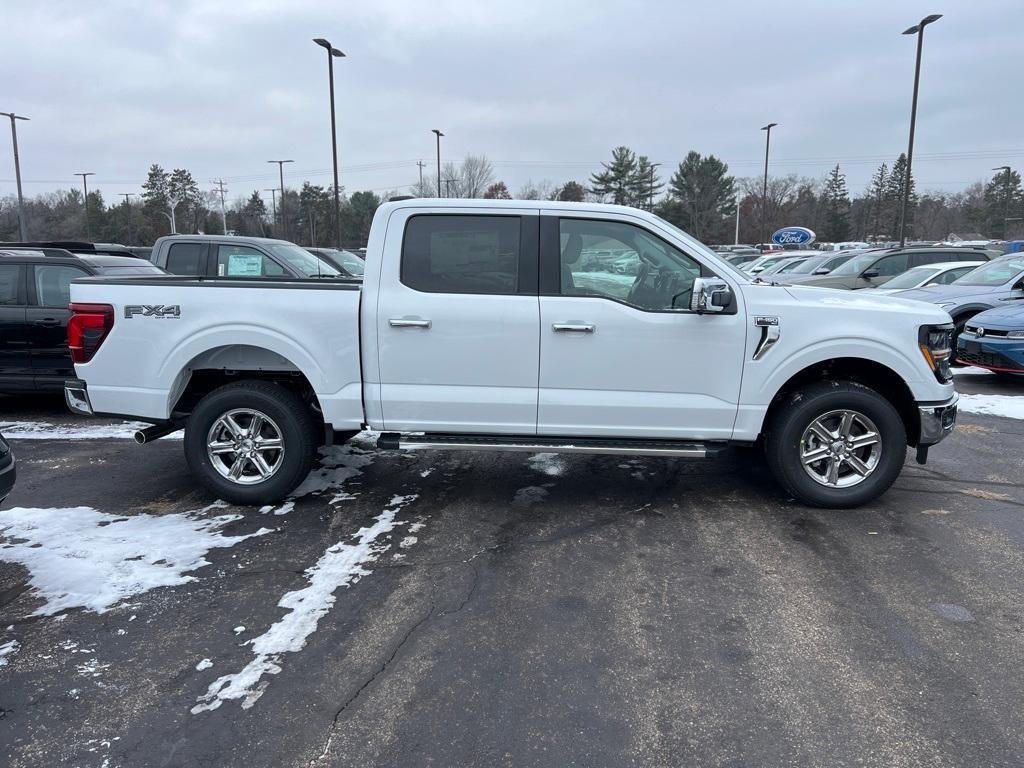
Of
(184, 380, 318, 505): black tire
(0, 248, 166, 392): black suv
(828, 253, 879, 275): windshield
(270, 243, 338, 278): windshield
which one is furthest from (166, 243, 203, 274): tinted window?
(828, 253, 879, 275): windshield

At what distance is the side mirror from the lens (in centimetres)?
456

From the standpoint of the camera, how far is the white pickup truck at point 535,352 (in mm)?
4758

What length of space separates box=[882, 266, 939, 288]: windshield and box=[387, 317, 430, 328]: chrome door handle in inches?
466

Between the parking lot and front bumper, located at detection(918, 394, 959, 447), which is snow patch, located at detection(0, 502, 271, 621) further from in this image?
front bumper, located at detection(918, 394, 959, 447)

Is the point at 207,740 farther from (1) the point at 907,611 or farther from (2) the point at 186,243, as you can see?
(2) the point at 186,243

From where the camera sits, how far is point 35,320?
7.59 metres

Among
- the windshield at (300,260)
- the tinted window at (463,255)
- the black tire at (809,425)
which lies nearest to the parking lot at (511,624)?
the black tire at (809,425)

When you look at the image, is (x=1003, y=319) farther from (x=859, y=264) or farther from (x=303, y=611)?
(x=303, y=611)

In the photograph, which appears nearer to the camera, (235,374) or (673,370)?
(673,370)

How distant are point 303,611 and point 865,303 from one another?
404cm

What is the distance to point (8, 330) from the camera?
757 centimetres

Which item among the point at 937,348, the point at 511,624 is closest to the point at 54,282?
the point at 511,624

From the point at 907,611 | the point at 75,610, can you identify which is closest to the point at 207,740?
the point at 75,610

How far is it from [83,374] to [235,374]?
1.02 meters
